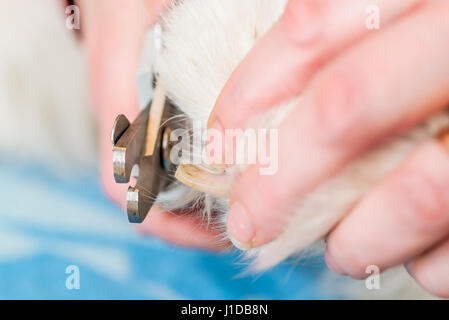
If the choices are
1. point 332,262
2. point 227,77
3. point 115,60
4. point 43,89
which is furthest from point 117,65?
point 332,262

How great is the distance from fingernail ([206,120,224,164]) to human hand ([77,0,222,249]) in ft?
Answer: 0.66

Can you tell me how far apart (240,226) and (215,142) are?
0.27 ft

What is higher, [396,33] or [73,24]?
[73,24]

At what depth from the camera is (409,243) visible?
0.41 meters

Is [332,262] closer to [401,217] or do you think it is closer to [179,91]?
[401,217]

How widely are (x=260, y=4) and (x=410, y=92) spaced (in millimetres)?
184

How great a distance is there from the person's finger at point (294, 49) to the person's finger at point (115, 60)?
0.30 meters

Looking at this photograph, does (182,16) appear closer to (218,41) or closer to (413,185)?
(218,41)

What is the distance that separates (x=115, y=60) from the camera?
0.79m

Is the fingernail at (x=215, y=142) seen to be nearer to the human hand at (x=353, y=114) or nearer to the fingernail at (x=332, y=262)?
the human hand at (x=353, y=114)

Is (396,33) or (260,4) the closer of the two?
(396,33)

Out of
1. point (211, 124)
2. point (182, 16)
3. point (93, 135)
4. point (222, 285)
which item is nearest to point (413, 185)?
point (211, 124)

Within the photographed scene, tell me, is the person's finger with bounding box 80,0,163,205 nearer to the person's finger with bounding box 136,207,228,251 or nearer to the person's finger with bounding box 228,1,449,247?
the person's finger with bounding box 136,207,228,251

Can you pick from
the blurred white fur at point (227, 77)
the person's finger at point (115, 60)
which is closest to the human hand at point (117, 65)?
the person's finger at point (115, 60)
